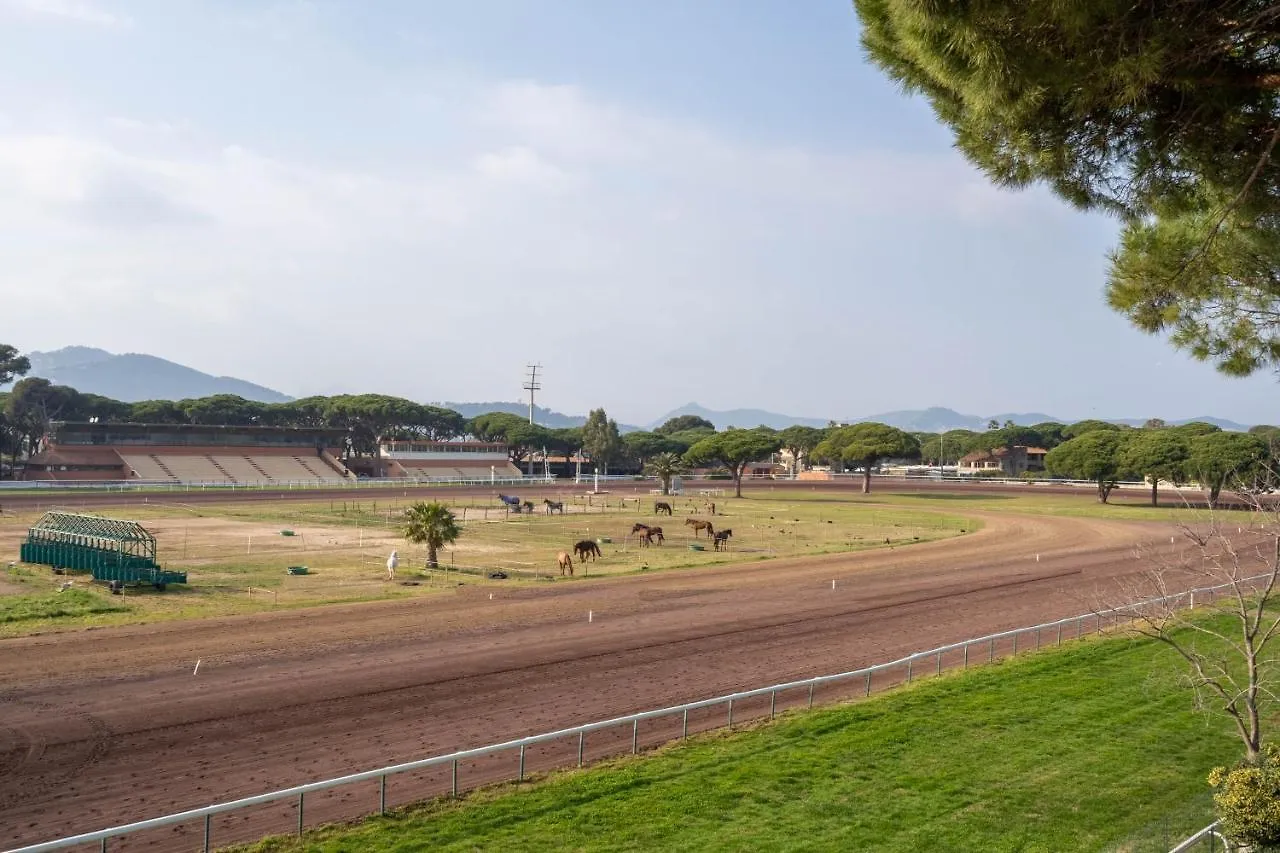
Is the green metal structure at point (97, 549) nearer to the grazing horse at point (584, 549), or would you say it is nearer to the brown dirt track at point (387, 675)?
the brown dirt track at point (387, 675)

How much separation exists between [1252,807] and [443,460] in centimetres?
12284

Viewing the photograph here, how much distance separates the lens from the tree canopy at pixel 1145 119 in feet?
33.0

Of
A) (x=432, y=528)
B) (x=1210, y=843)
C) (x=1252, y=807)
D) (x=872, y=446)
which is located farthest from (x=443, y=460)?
(x=1252, y=807)

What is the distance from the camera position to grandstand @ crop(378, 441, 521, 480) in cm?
12119

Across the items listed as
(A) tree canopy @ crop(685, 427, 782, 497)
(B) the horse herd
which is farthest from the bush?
(A) tree canopy @ crop(685, 427, 782, 497)

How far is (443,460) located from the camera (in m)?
128

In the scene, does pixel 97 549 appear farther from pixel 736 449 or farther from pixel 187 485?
pixel 736 449

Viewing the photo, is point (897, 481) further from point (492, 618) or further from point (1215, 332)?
point (1215, 332)

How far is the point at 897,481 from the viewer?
4845 inches

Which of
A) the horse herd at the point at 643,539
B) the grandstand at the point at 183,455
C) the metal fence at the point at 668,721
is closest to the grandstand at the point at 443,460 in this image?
the grandstand at the point at 183,455

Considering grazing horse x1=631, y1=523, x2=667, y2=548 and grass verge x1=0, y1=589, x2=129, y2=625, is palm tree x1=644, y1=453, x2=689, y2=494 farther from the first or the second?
grass verge x1=0, y1=589, x2=129, y2=625

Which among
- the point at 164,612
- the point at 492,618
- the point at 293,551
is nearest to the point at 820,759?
the point at 492,618

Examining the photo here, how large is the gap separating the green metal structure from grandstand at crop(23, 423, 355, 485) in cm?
5835

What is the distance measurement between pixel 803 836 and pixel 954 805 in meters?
2.53
